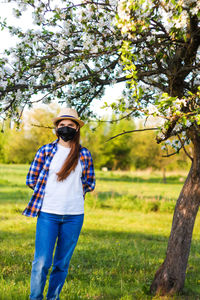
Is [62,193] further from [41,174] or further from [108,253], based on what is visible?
[108,253]

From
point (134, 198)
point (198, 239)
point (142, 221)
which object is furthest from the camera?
point (134, 198)

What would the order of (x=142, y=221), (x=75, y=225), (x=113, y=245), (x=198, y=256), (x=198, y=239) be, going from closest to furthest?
(x=75, y=225), (x=198, y=256), (x=113, y=245), (x=198, y=239), (x=142, y=221)

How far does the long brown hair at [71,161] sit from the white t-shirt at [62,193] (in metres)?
0.06

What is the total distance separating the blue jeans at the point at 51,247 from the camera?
153 inches

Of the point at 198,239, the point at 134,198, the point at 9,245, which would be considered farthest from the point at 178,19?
the point at 134,198

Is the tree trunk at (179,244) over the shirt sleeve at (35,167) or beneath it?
beneath

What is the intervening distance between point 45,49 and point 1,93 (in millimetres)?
973

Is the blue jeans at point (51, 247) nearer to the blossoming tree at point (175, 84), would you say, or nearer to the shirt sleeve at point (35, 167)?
the shirt sleeve at point (35, 167)

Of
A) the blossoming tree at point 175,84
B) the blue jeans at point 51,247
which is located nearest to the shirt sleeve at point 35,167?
the blue jeans at point 51,247

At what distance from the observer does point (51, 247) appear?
392 cm

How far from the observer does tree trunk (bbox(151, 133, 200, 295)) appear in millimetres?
5312

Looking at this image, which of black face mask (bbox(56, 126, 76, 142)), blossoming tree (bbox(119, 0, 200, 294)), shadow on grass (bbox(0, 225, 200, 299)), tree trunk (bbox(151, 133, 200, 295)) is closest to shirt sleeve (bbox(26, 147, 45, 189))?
black face mask (bbox(56, 126, 76, 142))

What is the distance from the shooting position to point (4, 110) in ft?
17.9

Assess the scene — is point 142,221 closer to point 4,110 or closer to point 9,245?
point 9,245
